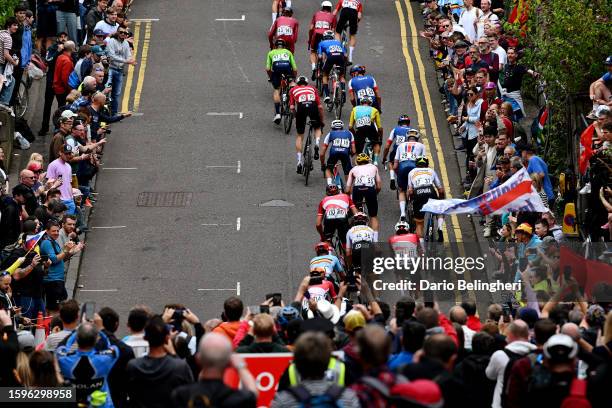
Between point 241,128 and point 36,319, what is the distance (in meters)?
11.2

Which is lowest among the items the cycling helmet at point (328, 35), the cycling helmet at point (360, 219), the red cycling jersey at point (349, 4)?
the red cycling jersey at point (349, 4)

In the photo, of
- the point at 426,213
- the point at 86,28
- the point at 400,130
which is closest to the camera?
the point at 426,213

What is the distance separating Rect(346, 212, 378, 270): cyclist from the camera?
22.9 metres

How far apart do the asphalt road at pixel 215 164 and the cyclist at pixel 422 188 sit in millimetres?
1604

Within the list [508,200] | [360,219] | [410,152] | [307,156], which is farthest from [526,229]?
[307,156]

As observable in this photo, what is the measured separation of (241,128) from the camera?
30.9 metres

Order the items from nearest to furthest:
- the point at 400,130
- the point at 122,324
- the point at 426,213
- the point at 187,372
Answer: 1. the point at 187,372
2. the point at 122,324
3. the point at 426,213
4. the point at 400,130

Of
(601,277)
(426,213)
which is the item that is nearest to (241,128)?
(426,213)

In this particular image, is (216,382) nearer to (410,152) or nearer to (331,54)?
(410,152)

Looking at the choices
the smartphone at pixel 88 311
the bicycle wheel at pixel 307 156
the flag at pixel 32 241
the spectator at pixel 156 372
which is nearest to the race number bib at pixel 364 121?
the bicycle wheel at pixel 307 156

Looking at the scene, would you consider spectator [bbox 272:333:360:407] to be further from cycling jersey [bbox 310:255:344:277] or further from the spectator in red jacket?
the spectator in red jacket

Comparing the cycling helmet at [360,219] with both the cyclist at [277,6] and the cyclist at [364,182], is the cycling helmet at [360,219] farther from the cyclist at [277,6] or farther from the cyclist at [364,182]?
the cyclist at [277,6]

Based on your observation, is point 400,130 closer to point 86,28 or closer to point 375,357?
point 86,28

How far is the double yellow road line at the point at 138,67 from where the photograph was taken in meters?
32.2
